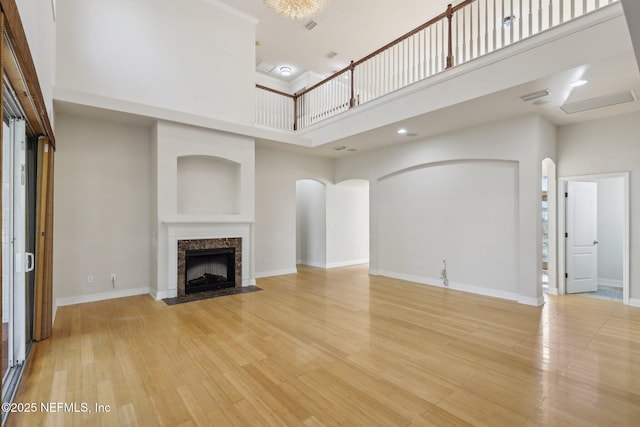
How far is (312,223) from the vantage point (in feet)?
29.1

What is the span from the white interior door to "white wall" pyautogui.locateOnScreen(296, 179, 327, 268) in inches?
203

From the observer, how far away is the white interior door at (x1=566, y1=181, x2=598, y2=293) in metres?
5.75

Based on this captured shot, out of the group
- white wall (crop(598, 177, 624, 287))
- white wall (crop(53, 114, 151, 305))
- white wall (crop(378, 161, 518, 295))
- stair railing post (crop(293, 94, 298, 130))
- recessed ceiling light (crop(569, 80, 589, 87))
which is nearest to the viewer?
recessed ceiling light (crop(569, 80, 589, 87))

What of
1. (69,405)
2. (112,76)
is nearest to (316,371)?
(69,405)

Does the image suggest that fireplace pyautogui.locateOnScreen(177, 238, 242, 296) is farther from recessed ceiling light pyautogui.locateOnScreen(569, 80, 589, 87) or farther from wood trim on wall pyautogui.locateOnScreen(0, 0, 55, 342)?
recessed ceiling light pyautogui.locateOnScreen(569, 80, 589, 87)

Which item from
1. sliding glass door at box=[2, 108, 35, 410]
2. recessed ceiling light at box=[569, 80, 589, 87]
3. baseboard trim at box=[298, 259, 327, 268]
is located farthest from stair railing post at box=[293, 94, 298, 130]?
sliding glass door at box=[2, 108, 35, 410]

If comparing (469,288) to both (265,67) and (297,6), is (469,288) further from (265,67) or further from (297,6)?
(265,67)

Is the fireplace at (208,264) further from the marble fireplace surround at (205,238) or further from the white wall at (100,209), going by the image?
the white wall at (100,209)

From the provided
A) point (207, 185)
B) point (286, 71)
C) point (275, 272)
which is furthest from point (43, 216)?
point (286, 71)

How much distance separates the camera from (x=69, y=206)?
4.98 m

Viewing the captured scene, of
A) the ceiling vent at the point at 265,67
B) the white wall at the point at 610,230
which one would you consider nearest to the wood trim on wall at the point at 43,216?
the ceiling vent at the point at 265,67

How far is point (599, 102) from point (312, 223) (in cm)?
635

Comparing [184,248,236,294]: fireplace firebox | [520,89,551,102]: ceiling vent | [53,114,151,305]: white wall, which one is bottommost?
[184,248,236,294]: fireplace firebox

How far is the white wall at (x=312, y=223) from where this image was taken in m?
8.48
